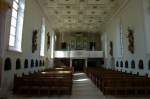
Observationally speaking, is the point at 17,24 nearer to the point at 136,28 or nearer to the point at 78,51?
the point at 136,28

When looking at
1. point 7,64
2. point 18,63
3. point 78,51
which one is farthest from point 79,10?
point 7,64

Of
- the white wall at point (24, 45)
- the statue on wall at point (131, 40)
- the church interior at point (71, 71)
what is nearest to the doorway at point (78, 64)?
the church interior at point (71, 71)

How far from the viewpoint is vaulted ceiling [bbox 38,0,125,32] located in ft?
44.1

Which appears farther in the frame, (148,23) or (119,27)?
(119,27)

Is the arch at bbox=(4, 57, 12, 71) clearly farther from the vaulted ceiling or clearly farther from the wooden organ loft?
the wooden organ loft

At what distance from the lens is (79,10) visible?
15344 millimetres

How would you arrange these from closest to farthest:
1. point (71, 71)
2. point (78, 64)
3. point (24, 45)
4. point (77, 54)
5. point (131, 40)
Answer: point (24, 45) → point (131, 40) → point (71, 71) → point (77, 54) → point (78, 64)

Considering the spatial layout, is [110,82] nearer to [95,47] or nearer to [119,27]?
[119,27]

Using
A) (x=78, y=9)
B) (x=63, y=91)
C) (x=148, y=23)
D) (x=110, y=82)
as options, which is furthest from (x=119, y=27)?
(x=63, y=91)

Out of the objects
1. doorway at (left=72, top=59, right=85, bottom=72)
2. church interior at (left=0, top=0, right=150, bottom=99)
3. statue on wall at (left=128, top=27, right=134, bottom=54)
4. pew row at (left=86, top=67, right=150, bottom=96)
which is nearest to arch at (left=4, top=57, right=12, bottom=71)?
church interior at (left=0, top=0, right=150, bottom=99)

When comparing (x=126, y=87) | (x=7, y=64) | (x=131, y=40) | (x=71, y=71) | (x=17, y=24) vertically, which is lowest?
(x=126, y=87)

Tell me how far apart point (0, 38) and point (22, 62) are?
3133 millimetres

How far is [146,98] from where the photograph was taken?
20.5 ft

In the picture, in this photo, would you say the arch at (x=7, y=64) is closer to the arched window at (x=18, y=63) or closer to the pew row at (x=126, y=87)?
the arched window at (x=18, y=63)
